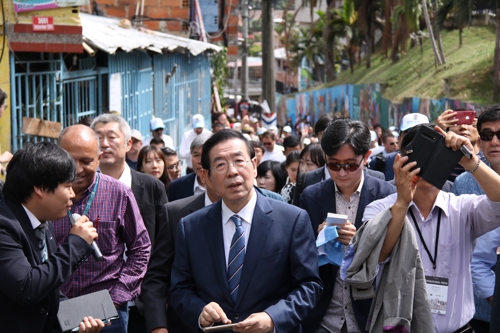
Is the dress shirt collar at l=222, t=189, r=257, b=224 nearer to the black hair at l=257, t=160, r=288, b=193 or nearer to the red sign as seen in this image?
the black hair at l=257, t=160, r=288, b=193

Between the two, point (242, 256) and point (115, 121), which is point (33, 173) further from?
point (115, 121)

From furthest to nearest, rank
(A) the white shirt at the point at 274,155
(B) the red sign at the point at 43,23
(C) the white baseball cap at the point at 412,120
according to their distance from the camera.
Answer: (A) the white shirt at the point at 274,155, (B) the red sign at the point at 43,23, (C) the white baseball cap at the point at 412,120

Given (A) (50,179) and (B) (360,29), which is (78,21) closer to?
(A) (50,179)

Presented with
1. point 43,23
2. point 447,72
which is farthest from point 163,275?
point 447,72

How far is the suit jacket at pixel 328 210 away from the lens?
4.52 metres

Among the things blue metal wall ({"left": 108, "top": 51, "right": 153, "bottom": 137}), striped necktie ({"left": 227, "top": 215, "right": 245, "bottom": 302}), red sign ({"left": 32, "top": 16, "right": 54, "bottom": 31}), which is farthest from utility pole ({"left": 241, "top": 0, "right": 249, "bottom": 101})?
striped necktie ({"left": 227, "top": 215, "right": 245, "bottom": 302})

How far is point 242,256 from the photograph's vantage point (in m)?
4.18

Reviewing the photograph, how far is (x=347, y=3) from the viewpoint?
123ft

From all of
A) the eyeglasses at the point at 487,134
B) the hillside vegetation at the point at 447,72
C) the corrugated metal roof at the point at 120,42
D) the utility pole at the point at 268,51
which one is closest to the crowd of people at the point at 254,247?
the eyeglasses at the point at 487,134

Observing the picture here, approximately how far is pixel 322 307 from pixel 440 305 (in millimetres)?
776

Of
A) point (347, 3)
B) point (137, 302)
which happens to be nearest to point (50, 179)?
point (137, 302)

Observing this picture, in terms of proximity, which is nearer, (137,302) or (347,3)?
(137,302)

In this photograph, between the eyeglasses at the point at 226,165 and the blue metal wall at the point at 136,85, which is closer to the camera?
the eyeglasses at the point at 226,165

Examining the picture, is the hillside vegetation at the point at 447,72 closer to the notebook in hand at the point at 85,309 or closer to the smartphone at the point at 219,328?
the notebook in hand at the point at 85,309
